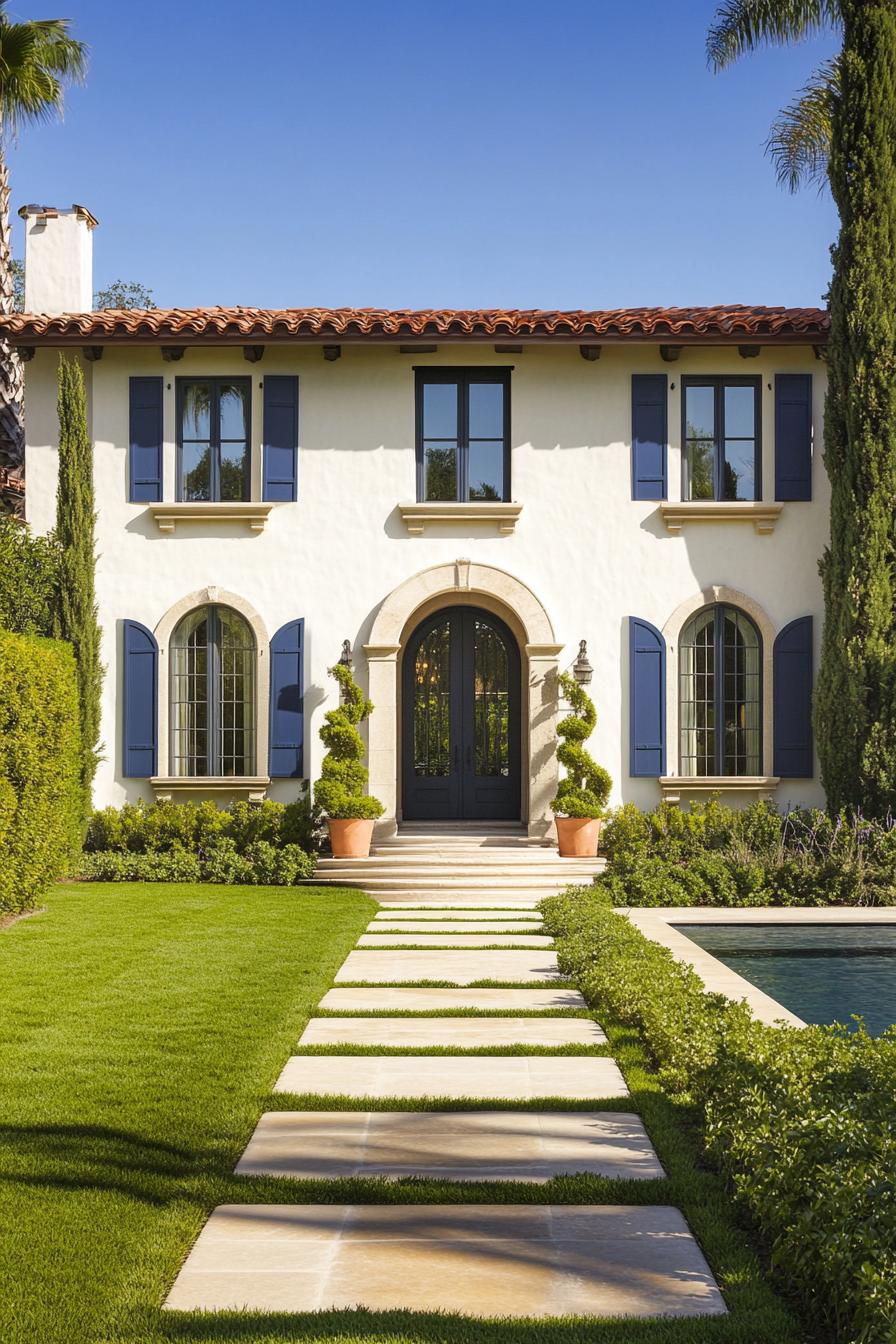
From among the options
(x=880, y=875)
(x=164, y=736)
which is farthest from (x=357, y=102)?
(x=880, y=875)

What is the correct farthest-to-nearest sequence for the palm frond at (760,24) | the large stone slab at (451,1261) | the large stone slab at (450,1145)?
1. the palm frond at (760,24)
2. the large stone slab at (450,1145)
3. the large stone slab at (451,1261)

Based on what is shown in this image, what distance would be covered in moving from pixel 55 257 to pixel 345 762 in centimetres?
751

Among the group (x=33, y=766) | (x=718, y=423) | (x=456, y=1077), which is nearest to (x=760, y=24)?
(x=718, y=423)

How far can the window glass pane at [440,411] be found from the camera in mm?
15141

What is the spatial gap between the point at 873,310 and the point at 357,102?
700 cm

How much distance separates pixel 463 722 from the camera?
15648 mm

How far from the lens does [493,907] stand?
471 inches

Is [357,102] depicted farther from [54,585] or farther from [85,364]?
[54,585]

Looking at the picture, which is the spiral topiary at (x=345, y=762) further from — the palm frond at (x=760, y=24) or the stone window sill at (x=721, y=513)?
the palm frond at (x=760, y=24)

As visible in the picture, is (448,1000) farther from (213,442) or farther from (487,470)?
(213,442)

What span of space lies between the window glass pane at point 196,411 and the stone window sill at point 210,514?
916 mm

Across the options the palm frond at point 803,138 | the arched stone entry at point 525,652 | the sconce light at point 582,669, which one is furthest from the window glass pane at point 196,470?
the palm frond at point 803,138

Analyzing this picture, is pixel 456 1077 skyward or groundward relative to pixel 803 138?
groundward

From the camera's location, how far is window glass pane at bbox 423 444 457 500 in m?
15.1
